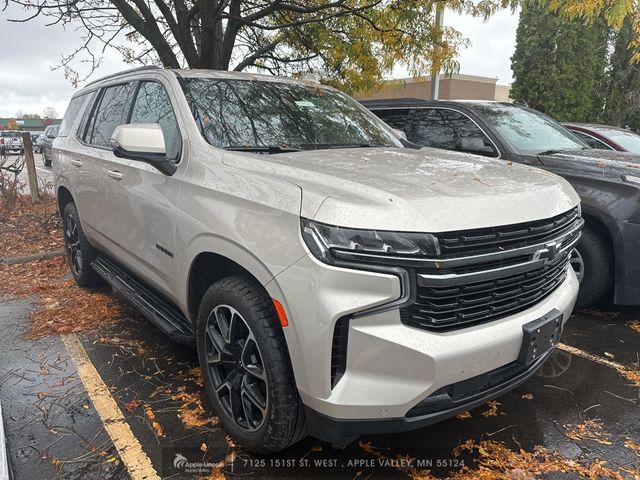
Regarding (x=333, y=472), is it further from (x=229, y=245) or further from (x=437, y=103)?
(x=437, y=103)

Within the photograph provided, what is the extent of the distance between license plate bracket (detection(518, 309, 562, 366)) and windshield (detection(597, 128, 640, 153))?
6750 mm

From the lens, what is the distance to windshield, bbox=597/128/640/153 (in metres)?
7.88

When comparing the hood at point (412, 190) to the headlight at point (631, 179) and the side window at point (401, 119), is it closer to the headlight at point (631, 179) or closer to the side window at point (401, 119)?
the headlight at point (631, 179)

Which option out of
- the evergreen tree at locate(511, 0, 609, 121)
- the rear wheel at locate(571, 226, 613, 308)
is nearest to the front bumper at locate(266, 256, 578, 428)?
the rear wheel at locate(571, 226, 613, 308)

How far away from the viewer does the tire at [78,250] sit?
4758 millimetres

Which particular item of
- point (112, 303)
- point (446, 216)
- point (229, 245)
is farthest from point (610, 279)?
point (112, 303)

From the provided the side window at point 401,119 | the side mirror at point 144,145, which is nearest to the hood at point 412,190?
the side mirror at point 144,145

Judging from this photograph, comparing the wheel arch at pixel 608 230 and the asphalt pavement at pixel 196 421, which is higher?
the wheel arch at pixel 608 230

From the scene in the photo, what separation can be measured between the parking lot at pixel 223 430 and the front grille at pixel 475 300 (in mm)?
835

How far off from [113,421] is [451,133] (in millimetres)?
4246

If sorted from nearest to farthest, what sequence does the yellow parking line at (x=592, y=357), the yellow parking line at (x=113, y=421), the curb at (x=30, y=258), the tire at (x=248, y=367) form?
the tire at (x=248, y=367) < the yellow parking line at (x=113, y=421) < the yellow parking line at (x=592, y=357) < the curb at (x=30, y=258)

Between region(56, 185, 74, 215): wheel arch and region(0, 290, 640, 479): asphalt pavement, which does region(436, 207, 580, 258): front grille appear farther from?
region(56, 185, 74, 215): wheel arch

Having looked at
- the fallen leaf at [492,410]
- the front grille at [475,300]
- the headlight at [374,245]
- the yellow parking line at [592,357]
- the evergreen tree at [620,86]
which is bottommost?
the yellow parking line at [592,357]

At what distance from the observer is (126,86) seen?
13.1ft
